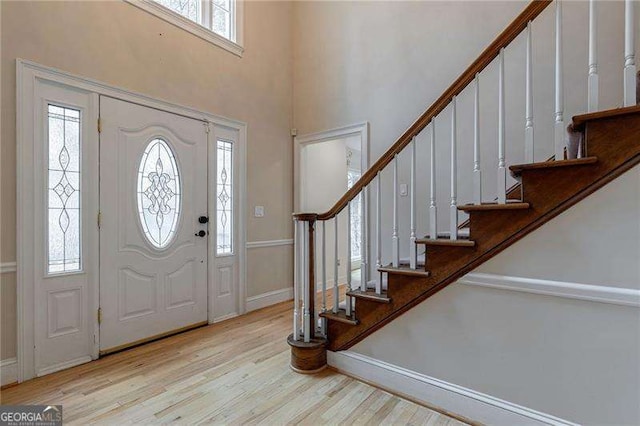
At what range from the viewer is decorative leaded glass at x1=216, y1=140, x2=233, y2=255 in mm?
3354

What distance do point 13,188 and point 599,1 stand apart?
4356 mm

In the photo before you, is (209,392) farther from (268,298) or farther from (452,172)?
(452,172)

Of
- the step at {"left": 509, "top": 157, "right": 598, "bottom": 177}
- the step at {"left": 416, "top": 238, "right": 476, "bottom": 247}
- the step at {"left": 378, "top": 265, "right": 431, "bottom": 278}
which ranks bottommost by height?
the step at {"left": 378, "top": 265, "right": 431, "bottom": 278}

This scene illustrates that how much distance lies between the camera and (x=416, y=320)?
1939mm

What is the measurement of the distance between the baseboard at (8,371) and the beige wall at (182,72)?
0.16ft

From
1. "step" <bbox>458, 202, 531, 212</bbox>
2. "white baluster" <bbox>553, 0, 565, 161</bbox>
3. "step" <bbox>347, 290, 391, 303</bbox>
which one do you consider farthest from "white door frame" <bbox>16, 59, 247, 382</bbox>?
"white baluster" <bbox>553, 0, 565, 161</bbox>

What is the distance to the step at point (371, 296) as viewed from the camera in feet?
6.58

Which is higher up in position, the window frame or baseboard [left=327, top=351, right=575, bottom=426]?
the window frame

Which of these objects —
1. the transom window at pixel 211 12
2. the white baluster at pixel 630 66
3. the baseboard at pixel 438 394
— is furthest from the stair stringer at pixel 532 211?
the transom window at pixel 211 12

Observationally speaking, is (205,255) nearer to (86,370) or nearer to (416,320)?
(86,370)

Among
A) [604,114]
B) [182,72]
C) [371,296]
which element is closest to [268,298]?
[371,296]

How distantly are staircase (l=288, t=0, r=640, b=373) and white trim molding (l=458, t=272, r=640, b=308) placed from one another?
3.5 inches

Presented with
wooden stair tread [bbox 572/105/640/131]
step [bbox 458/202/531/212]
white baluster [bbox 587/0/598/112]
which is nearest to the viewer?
wooden stair tread [bbox 572/105/640/131]

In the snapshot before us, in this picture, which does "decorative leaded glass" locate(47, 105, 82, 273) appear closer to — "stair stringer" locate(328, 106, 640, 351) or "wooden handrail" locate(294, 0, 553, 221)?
"wooden handrail" locate(294, 0, 553, 221)
